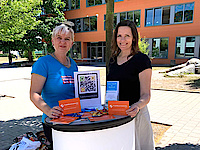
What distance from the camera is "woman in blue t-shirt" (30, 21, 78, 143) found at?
1.70 m

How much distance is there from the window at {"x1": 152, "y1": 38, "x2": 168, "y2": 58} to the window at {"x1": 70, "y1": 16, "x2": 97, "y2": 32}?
8837 mm

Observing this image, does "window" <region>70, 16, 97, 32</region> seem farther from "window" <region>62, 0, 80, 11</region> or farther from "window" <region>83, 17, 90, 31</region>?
"window" <region>62, 0, 80, 11</region>

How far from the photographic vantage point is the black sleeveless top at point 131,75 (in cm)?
183

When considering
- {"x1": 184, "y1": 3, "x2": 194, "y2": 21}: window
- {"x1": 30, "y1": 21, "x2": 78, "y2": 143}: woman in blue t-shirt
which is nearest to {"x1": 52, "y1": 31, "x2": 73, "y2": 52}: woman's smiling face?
{"x1": 30, "y1": 21, "x2": 78, "y2": 143}: woman in blue t-shirt

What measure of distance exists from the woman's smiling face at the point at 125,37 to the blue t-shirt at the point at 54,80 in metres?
0.64

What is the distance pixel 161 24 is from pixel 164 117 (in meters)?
→ 17.7

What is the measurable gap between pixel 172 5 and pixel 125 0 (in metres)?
5.75

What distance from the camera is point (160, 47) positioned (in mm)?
20984

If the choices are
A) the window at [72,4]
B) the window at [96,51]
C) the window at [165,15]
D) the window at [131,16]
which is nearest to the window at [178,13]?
the window at [165,15]

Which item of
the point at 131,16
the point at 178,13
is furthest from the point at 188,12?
the point at 131,16

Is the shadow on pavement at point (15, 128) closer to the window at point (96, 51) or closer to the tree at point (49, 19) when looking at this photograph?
the tree at point (49, 19)

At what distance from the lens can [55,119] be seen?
58.7 inches

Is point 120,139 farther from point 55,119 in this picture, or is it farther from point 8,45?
point 8,45

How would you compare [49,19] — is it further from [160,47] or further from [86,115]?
[86,115]
